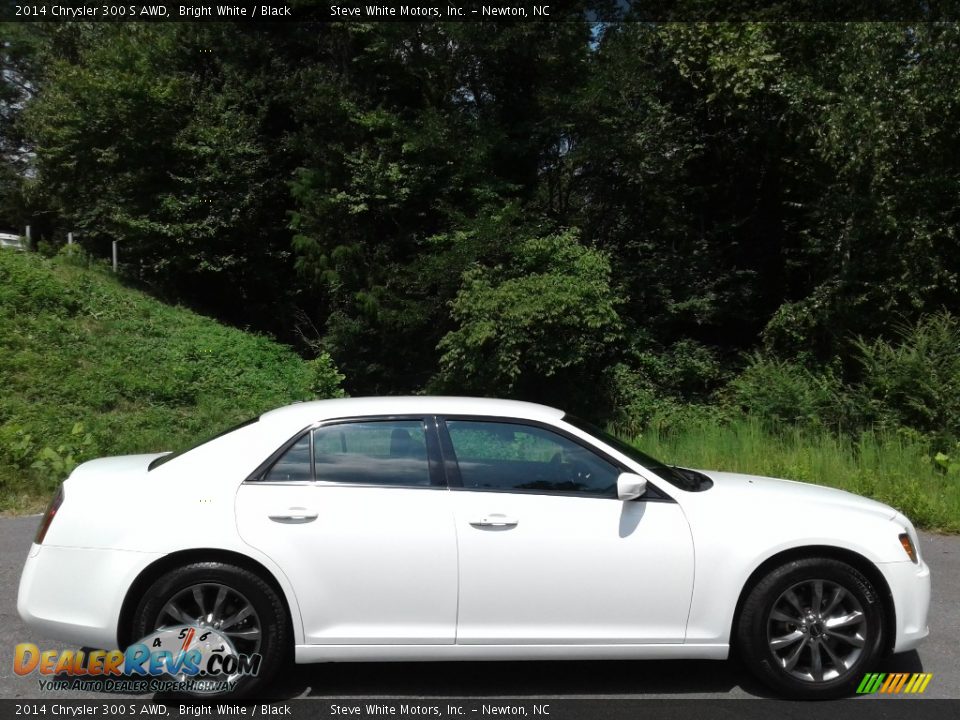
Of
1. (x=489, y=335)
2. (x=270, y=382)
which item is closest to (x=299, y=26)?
(x=270, y=382)

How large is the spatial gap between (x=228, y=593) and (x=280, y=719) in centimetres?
67

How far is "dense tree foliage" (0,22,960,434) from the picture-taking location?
12.1 metres

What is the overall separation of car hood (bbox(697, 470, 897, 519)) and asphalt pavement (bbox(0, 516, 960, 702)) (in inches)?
37.8

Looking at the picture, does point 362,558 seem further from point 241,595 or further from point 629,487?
point 629,487

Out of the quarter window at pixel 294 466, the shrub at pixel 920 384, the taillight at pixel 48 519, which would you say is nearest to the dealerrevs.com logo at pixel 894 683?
the quarter window at pixel 294 466

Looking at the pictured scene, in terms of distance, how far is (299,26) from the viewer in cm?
1727

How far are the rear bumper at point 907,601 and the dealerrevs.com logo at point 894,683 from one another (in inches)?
9.9

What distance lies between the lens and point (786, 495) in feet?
15.3

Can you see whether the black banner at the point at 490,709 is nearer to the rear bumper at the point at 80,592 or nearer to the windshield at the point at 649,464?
the rear bumper at the point at 80,592

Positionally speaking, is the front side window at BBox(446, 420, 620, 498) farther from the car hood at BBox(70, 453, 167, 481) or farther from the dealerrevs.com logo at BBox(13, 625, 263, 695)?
the car hood at BBox(70, 453, 167, 481)

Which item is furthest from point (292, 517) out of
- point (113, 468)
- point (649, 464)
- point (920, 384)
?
point (920, 384)

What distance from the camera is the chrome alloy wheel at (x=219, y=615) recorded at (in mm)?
4184

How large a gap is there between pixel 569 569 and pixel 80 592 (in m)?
2.48

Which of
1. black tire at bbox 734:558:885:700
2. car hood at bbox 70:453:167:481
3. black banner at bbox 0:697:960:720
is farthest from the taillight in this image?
black tire at bbox 734:558:885:700
